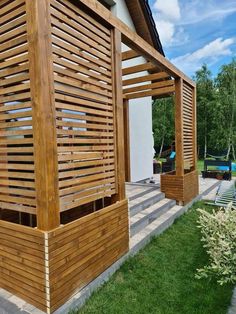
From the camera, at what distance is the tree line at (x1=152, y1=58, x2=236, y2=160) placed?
69.5ft

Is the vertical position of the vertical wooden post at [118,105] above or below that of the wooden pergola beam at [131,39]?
below

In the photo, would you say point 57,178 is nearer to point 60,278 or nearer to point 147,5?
point 60,278

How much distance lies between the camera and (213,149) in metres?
24.3

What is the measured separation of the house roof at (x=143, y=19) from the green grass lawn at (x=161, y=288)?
8.09m

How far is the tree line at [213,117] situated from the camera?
21.2 meters

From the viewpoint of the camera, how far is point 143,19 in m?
9.33

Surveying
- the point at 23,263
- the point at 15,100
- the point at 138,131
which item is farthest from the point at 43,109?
the point at 138,131

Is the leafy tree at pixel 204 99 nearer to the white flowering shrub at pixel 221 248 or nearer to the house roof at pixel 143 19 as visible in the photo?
the house roof at pixel 143 19

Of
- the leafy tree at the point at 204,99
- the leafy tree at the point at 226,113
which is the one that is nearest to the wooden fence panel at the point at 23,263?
the leafy tree at the point at 226,113

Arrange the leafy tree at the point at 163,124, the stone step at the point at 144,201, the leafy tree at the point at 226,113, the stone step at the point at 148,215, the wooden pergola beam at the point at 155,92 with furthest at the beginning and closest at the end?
the leafy tree at the point at 163,124
the leafy tree at the point at 226,113
the wooden pergola beam at the point at 155,92
the stone step at the point at 144,201
the stone step at the point at 148,215

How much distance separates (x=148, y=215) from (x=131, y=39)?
3.37 meters

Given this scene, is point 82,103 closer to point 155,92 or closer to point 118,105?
point 118,105

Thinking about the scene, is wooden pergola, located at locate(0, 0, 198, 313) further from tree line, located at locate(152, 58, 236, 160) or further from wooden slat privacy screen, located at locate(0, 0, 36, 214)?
tree line, located at locate(152, 58, 236, 160)

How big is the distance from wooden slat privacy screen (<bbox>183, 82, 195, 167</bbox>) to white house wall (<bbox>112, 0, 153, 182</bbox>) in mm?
2319
